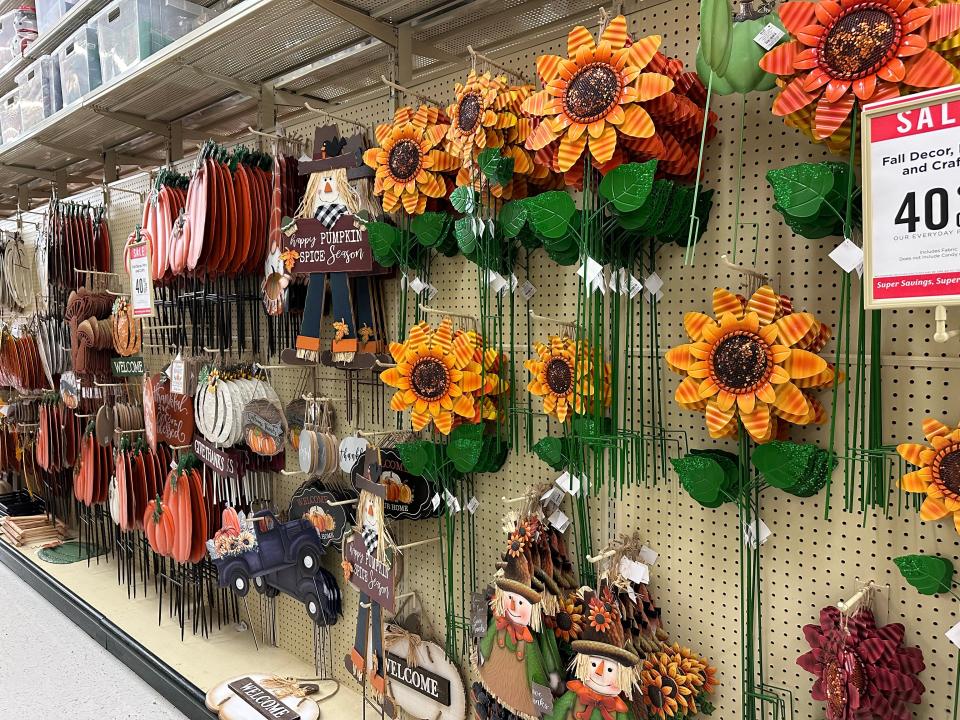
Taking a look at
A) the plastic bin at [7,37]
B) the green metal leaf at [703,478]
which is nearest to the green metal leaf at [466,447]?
the green metal leaf at [703,478]

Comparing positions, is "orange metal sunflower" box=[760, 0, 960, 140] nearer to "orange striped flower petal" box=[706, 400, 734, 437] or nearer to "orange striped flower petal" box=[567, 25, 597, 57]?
"orange striped flower petal" box=[567, 25, 597, 57]

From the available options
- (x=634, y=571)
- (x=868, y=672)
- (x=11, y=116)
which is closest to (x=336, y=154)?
(x=634, y=571)

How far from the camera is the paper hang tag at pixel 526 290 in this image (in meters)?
1.60

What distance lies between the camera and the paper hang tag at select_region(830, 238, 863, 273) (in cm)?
104

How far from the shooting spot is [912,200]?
2.79 ft

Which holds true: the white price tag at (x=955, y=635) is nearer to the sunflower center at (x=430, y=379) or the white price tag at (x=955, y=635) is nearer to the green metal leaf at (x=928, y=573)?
the green metal leaf at (x=928, y=573)

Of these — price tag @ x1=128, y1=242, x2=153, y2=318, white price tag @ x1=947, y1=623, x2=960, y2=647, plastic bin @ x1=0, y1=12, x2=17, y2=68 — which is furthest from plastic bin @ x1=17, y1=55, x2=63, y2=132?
white price tag @ x1=947, y1=623, x2=960, y2=647

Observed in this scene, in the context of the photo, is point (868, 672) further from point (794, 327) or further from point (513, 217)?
point (513, 217)

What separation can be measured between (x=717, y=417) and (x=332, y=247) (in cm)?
112

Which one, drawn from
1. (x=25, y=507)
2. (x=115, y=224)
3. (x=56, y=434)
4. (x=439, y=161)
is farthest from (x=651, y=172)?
(x=25, y=507)

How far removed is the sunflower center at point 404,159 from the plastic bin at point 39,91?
204 centimetres

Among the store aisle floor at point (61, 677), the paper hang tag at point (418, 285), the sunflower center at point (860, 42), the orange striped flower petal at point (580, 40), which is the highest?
the orange striped flower petal at point (580, 40)

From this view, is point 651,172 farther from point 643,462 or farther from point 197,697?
point 197,697

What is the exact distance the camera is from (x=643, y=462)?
1.43 m
